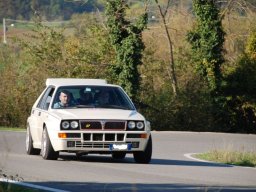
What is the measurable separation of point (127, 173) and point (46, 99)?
439 cm

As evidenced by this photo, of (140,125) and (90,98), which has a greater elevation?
(90,98)

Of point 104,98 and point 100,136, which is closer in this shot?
point 100,136

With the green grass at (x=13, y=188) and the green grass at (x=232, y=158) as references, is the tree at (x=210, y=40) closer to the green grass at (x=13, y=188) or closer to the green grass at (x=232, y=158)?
the green grass at (x=232, y=158)

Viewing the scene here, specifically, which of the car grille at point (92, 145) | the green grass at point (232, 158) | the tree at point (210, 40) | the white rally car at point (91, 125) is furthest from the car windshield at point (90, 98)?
the tree at point (210, 40)

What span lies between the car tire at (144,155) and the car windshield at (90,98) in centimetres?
103

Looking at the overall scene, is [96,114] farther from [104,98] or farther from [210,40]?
[210,40]

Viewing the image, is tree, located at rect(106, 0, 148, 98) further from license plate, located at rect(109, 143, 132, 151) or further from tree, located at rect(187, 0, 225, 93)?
license plate, located at rect(109, 143, 132, 151)

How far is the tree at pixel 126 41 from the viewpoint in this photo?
45000mm

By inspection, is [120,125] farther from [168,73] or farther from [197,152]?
[168,73]

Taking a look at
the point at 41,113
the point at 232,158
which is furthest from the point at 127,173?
the point at 232,158

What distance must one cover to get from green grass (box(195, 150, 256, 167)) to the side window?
4.00 m

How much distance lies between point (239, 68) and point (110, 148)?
98.9 ft

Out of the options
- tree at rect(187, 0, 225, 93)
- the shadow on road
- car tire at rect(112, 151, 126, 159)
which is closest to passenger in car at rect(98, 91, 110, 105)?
car tire at rect(112, 151, 126, 159)

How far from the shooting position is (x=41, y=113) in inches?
765
